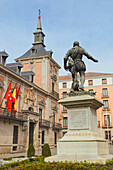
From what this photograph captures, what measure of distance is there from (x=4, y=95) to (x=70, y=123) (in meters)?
14.9

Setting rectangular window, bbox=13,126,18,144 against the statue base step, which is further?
rectangular window, bbox=13,126,18,144

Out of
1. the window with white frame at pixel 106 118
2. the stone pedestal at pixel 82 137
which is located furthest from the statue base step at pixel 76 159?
the window with white frame at pixel 106 118

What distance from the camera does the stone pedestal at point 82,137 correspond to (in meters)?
5.89

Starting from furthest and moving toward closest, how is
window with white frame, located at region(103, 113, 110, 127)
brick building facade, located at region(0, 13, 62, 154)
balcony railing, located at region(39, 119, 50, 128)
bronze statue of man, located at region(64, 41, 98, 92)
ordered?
1. window with white frame, located at region(103, 113, 110, 127)
2. balcony railing, located at region(39, 119, 50, 128)
3. brick building facade, located at region(0, 13, 62, 154)
4. bronze statue of man, located at region(64, 41, 98, 92)

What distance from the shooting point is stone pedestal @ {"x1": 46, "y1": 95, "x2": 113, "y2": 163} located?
5887 mm

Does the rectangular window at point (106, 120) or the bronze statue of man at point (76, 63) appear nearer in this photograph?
the bronze statue of man at point (76, 63)

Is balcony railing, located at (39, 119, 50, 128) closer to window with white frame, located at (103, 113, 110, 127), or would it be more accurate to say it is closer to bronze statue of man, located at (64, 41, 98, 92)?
window with white frame, located at (103, 113, 110, 127)

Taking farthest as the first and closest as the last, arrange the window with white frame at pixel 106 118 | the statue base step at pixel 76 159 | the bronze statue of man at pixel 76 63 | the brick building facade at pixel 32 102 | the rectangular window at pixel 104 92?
1. the rectangular window at pixel 104 92
2. the window with white frame at pixel 106 118
3. the brick building facade at pixel 32 102
4. the bronze statue of man at pixel 76 63
5. the statue base step at pixel 76 159

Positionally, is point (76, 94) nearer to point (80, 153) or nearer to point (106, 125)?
point (80, 153)

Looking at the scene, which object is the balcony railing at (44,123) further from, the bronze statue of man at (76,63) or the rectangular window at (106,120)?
the bronze statue of man at (76,63)

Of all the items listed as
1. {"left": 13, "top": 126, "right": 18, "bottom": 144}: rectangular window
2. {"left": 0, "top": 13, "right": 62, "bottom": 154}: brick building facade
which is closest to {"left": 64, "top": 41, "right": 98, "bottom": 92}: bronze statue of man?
{"left": 0, "top": 13, "right": 62, "bottom": 154}: brick building facade

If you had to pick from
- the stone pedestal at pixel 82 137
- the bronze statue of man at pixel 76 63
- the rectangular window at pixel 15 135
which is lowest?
the rectangular window at pixel 15 135

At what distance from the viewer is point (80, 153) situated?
6004mm

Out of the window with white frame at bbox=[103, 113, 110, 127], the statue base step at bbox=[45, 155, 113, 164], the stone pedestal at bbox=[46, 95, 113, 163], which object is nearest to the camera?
the statue base step at bbox=[45, 155, 113, 164]
